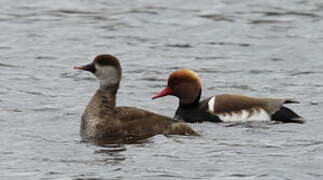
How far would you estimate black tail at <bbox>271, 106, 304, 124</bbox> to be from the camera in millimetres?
14484

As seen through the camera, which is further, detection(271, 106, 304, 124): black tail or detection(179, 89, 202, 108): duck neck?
detection(179, 89, 202, 108): duck neck

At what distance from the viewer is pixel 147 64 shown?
18625 mm

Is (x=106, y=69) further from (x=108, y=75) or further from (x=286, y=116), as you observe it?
(x=286, y=116)

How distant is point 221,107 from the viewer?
14.7 metres

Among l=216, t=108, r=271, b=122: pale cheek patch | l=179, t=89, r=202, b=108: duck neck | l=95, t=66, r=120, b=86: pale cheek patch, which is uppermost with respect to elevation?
l=95, t=66, r=120, b=86: pale cheek patch

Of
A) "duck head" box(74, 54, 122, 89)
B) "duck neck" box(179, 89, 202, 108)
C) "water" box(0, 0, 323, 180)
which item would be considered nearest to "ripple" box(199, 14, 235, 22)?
"water" box(0, 0, 323, 180)

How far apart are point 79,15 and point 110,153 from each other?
34.1 ft

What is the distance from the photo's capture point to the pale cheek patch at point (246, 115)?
14711 mm

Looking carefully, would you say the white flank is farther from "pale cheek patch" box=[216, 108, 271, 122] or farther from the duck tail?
the duck tail

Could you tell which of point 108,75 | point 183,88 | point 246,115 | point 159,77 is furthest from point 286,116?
point 159,77

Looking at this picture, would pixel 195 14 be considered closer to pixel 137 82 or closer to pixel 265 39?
pixel 265 39

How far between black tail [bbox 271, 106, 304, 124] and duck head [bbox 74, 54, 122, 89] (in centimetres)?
226

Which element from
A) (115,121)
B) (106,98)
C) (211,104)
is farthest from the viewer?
(211,104)

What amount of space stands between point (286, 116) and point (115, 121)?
245 centimetres
